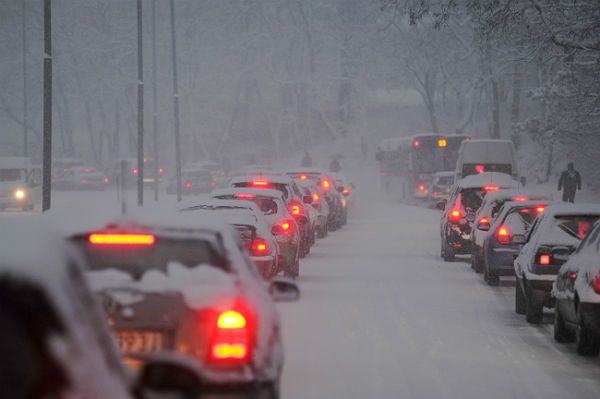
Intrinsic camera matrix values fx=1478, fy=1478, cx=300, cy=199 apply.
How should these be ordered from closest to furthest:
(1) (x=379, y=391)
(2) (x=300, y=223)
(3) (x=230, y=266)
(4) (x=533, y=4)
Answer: (3) (x=230, y=266) < (1) (x=379, y=391) < (2) (x=300, y=223) < (4) (x=533, y=4)

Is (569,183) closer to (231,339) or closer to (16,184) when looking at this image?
(16,184)

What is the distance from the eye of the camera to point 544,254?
1571cm

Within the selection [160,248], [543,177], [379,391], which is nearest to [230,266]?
[160,248]

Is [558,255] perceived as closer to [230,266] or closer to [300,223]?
[230,266]

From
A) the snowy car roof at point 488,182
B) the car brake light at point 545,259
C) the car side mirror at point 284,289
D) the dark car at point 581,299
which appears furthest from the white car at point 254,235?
the car side mirror at point 284,289

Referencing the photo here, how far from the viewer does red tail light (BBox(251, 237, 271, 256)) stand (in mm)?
18812

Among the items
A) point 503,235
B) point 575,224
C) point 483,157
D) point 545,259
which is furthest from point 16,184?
point 545,259

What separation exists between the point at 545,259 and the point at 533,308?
55cm

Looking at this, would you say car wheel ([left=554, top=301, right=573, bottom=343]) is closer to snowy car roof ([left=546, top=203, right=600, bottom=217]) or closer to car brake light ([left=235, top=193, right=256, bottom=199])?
snowy car roof ([left=546, top=203, right=600, bottom=217])

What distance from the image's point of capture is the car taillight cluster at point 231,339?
6996mm

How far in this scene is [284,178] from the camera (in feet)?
92.0

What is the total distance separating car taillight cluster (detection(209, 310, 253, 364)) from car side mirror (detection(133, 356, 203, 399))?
2928 mm

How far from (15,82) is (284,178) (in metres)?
84.6

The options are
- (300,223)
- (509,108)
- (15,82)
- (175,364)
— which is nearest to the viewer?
(175,364)
